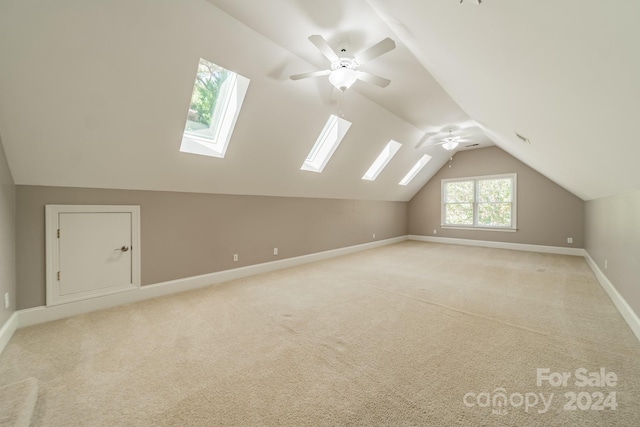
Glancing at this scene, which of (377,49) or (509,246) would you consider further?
(509,246)

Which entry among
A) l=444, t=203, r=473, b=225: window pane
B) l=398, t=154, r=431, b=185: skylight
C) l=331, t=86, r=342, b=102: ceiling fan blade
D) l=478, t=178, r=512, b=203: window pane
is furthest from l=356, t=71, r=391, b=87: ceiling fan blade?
l=444, t=203, r=473, b=225: window pane

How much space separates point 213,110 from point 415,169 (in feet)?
18.9

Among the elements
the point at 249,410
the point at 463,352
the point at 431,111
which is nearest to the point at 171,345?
the point at 249,410

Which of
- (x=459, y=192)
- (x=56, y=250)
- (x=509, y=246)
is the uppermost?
(x=459, y=192)

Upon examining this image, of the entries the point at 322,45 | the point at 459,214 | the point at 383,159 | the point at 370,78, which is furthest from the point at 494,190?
the point at 322,45

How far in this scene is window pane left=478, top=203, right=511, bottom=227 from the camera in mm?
6973

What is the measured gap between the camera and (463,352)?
2.08 m

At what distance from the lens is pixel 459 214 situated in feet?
25.4

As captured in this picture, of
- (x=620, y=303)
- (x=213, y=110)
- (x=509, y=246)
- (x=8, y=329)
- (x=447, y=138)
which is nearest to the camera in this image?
(x=8, y=329)

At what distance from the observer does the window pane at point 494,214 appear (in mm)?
6973

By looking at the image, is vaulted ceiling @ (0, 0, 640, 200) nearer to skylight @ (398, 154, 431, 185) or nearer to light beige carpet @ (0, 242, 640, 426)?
light beige carpet @ (0, 242, 640, 426)

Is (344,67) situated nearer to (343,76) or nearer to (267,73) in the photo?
(343,76)

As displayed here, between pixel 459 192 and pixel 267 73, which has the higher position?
pixel 267 73

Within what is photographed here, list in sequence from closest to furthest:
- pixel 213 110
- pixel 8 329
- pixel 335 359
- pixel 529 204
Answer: pixel 335 359 < pixel 8 329 < pixel 213 110 < pixel 529 204
